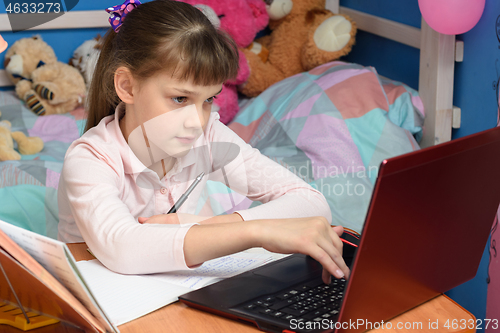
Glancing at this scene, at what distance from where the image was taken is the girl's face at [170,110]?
2.62 ft

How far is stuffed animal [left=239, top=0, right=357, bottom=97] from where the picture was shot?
1937 mm

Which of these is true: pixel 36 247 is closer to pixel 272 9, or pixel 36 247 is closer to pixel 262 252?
pixel 262 252

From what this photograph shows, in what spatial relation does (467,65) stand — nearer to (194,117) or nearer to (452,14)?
(452,14)

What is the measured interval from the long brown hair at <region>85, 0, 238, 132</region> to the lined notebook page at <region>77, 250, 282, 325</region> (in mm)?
319

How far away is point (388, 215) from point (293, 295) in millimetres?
188

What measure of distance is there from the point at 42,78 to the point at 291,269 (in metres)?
1.68

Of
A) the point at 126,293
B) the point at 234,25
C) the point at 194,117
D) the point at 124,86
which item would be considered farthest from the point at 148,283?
the point at 234,25

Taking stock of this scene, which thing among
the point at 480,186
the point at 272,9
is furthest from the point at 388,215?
the point at 272,9

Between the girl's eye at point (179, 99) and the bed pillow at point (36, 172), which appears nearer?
the girl's eye at point (179, 99)

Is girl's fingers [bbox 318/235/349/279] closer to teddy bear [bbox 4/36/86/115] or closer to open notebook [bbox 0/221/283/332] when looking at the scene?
open notebook [bbox 0/221/283/332]

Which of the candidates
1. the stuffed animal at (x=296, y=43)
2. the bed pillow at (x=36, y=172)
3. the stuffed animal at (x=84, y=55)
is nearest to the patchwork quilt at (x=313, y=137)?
the bed pillow at (x=36, y=172)

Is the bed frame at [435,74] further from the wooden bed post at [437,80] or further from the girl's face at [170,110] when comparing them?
the girl's face at [170,110]

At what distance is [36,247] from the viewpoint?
45 centimetres

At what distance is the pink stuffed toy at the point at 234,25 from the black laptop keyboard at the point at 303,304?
1.36 metres
